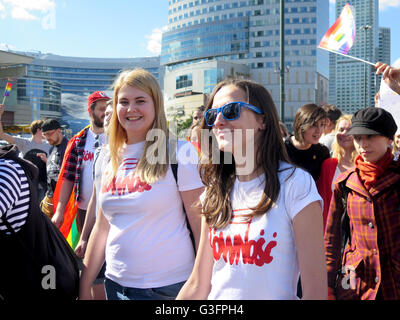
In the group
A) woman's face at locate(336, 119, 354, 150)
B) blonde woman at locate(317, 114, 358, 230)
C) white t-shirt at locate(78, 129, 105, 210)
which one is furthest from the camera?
woman's face at locate(336, 119, 354, 150)

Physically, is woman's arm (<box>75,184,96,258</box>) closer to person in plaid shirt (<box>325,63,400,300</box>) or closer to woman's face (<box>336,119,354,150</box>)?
person in plaid shirt (<box>325,63,400,300</box>)

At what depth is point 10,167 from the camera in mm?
1922

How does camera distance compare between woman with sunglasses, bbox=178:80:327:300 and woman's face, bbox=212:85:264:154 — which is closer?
woman with sunglasses, bbox=178:80:327:300

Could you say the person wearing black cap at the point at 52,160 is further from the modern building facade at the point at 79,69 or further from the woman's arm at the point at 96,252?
the modern building facade at the point at 79,69

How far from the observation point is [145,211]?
2.27m

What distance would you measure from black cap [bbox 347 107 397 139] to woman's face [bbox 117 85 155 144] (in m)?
1.43

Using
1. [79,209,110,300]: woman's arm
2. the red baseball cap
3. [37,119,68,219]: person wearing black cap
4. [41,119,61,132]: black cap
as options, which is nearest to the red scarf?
[79,209,110,300]: woman's arm

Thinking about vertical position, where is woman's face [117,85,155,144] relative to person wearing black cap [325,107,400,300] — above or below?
above

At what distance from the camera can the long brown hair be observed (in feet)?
5.72

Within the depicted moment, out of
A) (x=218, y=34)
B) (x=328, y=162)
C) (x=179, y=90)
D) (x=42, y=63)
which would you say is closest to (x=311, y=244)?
(x=328, y=162)

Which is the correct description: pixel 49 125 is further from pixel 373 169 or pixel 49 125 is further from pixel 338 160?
pixel 373 169

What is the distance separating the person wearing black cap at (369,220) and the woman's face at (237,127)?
1142 millimetres

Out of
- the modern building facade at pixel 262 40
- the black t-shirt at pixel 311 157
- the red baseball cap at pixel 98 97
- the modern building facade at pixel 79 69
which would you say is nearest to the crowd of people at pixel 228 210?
the red baseball cap at pixel 98 97

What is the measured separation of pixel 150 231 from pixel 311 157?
8.85ft
